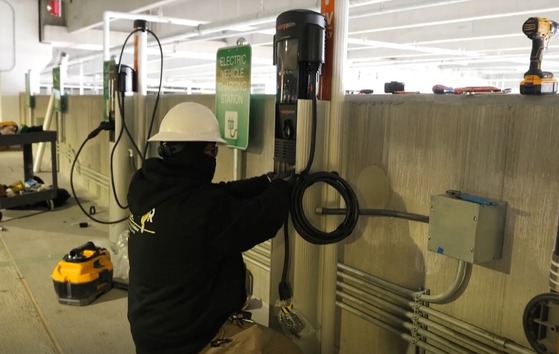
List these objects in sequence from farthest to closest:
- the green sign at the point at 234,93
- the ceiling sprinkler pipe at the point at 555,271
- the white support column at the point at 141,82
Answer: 1. the white support column at the point at 141,82
2. the green sign at the point at 234,93
3. the ceiling sprinkler pipe at the point at 555,271

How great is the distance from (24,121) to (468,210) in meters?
9.40

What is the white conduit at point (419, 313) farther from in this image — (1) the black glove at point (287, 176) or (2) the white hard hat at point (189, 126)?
(2) the white hard hat at point (189, 126)

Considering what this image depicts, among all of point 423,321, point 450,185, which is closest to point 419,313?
point 423,321

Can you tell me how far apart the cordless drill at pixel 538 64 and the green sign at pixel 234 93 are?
1.38m

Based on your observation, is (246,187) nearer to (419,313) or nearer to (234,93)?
(419,313)

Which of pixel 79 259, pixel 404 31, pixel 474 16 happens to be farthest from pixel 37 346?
pixel 404 31

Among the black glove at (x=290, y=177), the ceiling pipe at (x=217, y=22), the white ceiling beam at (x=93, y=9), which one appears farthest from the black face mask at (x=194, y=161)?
the white ceiling beam at (x=93, y=9)

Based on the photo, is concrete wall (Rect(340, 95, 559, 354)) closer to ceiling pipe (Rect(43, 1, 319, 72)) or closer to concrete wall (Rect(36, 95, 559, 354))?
concrete wall (Rect(36, 95, 559, 354))

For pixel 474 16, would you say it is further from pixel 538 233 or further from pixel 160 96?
pixel 538 233

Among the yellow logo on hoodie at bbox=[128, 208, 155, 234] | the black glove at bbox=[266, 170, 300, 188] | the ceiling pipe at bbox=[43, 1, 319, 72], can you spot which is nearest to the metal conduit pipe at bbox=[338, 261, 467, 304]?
the black glove at bbox=[266, 170, 300, 188]

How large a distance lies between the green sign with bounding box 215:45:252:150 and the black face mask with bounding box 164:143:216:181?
36.3 inches

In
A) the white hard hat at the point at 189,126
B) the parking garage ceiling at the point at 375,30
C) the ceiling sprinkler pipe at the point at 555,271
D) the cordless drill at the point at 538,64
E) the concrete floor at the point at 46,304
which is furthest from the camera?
the parking garage ceiling at the point at 375,30

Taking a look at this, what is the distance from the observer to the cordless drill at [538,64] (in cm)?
146

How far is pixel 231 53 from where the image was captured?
2678 millimetres
